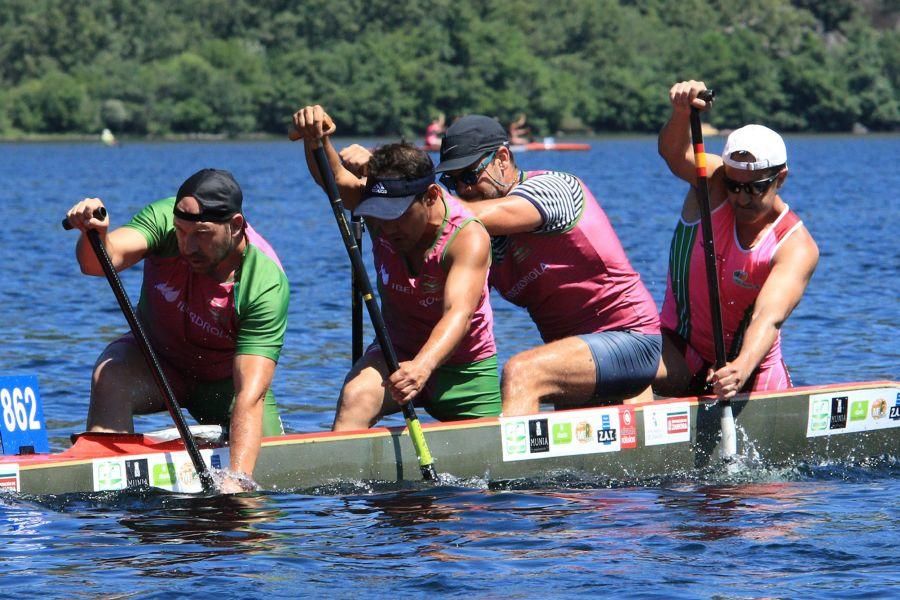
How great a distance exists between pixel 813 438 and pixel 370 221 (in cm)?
308

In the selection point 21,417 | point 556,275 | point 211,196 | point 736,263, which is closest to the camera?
point 211,196

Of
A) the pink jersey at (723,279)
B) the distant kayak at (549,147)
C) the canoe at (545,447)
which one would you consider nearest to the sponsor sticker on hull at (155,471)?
the canoe at (545,447)

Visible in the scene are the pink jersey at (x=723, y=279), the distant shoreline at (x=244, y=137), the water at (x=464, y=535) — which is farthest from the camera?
the distant shoreline at (x=244, y=137)

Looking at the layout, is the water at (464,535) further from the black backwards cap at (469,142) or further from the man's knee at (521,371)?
the black backwards cap at (469,142)

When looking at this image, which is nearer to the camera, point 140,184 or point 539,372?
point 539,372

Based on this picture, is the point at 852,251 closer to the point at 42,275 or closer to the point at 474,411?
the point at 42,275

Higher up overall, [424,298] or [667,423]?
[424,298]

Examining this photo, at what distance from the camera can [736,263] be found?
8.70 m

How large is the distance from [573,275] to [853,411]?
81.5 inches

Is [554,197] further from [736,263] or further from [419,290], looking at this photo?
[736,263]

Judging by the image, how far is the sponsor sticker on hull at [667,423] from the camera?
8.73 metres

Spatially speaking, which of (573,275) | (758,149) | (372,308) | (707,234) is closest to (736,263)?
(707,234)

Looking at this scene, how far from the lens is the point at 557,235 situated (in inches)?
327

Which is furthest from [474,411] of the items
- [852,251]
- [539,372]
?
[852,251]
